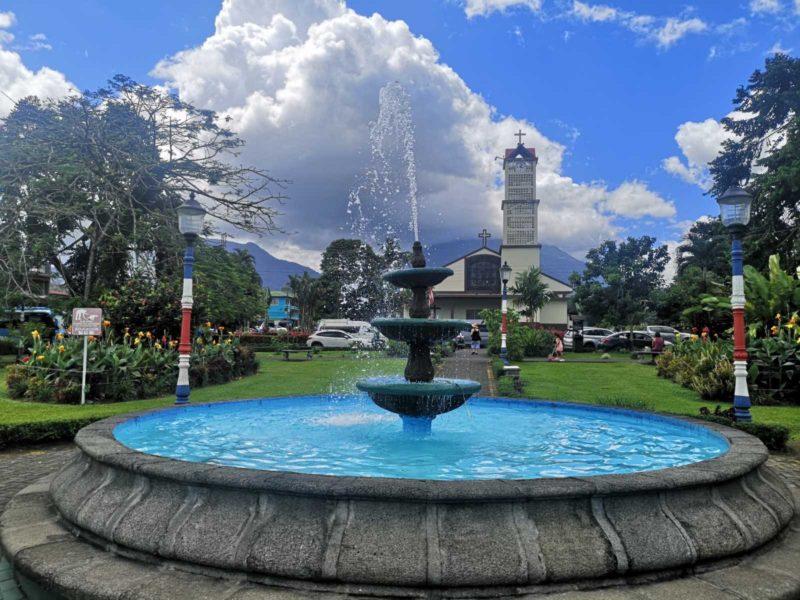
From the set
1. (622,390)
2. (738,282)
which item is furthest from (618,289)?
(738,282)

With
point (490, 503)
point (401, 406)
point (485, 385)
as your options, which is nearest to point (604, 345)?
point (485, 385)

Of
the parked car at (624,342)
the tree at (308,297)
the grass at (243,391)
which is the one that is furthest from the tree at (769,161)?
the tree at (308,297)

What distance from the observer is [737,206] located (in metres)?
9.12

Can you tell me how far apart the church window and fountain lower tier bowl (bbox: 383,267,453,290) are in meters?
54.0

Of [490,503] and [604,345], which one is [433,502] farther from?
[604,345]

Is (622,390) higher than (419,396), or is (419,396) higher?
(419,396)

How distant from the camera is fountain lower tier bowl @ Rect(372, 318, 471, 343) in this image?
6820 mm

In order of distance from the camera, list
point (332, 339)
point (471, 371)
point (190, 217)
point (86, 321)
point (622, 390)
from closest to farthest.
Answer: point (190, 217) → point (86, 321) → point (622, 390) → point (471, 371) → point (332, 339)

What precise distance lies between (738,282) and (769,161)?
93.0ft

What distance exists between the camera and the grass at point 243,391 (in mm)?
10609

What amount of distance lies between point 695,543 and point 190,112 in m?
27.5

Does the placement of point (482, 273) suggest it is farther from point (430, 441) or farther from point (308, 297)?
point (430, 441)

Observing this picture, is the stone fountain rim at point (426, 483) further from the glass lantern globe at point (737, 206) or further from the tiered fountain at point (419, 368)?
the glass lantern globe at point (737, 206)

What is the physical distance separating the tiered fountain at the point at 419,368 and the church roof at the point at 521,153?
207 feet
